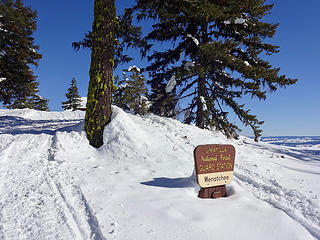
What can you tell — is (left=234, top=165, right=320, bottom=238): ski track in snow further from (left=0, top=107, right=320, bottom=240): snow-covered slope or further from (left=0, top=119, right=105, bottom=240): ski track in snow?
(left=0, top=119, right=105, bottom=240): ski track in snow

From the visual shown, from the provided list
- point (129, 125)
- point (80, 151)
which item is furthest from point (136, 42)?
point (80, 151)

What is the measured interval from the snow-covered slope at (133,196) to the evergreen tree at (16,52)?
1154 cm

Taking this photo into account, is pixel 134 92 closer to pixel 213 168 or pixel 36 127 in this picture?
pixel 36 127

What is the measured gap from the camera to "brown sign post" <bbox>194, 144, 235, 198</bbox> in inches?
116

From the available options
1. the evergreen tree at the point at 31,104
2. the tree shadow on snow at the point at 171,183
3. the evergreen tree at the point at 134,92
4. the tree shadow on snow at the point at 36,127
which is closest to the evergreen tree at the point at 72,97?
the evergreen tree at the point at 31,104

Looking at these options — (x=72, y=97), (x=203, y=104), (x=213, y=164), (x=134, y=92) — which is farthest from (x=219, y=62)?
(x=72, y=97)

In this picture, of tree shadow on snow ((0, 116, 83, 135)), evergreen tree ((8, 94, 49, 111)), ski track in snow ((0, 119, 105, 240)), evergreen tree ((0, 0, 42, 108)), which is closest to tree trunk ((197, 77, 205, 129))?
tree shadow on snow ((0, 116, 83, 135))

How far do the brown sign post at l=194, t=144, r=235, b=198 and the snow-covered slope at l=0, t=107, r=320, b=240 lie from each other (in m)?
0.21

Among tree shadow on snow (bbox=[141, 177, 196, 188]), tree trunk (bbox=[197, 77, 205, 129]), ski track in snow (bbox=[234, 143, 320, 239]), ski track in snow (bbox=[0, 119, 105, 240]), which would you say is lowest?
ski track in snow (bbox=[234, 143, 320, 239])

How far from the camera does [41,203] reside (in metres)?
2.48

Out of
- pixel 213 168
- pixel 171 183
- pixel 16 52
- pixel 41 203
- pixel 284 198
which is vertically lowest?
pixel 284 198

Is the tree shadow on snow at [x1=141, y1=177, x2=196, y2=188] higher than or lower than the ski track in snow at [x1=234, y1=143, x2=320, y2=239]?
higher

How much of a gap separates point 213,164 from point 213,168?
0.07 m

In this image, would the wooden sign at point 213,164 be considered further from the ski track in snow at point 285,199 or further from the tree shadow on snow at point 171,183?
the ski track in snow at point 285,199
